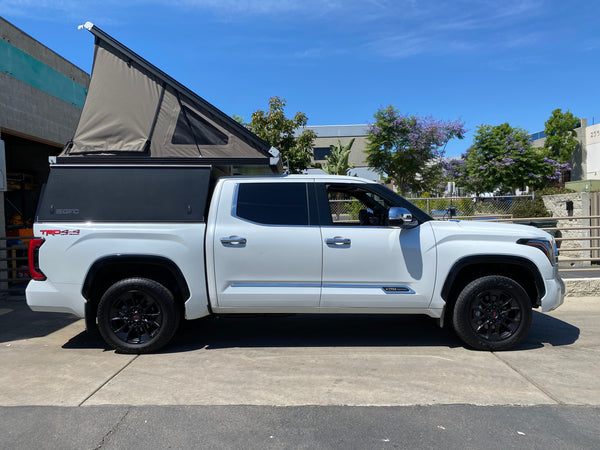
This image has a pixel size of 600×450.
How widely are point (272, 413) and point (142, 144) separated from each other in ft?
10.1

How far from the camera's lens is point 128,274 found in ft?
16.4

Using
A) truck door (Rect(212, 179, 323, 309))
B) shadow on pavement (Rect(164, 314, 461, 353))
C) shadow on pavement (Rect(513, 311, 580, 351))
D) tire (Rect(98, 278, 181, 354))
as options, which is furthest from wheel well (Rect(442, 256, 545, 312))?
tire (Rect(98, 278, 181, 354))

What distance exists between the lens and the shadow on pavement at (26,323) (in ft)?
19.3

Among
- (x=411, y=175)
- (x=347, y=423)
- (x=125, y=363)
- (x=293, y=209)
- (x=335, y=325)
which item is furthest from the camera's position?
(x=411, y=175)

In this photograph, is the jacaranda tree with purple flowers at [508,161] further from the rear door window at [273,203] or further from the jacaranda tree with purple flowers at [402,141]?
the rear door window at [273,203]

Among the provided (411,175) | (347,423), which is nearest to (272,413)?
(347,423)

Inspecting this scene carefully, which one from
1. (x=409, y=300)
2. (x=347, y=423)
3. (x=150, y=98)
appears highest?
(x=150, y=98)

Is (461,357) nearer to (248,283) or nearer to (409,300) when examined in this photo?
(409,300)

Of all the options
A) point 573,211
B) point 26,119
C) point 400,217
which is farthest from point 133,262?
point 573,211

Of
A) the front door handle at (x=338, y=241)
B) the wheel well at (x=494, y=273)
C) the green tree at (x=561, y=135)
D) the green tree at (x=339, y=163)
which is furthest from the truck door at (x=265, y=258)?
the green tree at (x=561, y=135)

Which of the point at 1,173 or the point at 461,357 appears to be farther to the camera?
the point at 1,173

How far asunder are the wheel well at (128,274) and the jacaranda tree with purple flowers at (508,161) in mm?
29621

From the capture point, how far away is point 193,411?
3.53 metres

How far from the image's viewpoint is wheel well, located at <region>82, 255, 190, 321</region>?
4766mm
